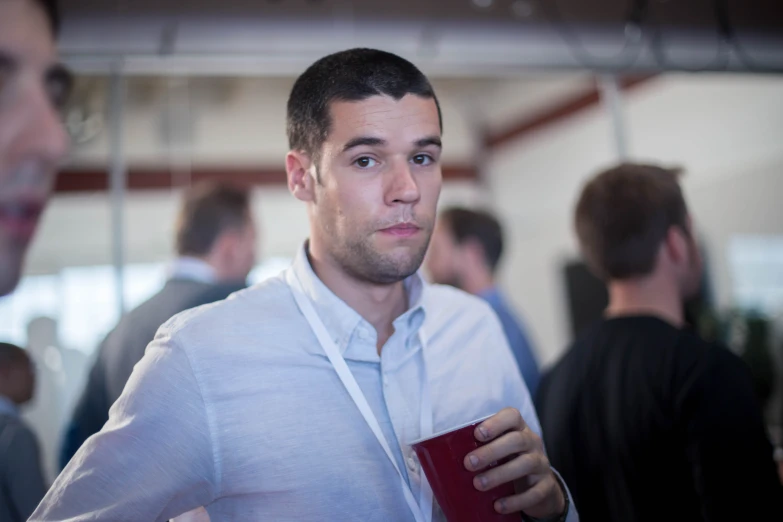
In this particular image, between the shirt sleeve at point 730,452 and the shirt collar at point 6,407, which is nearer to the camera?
the shirt collar at point 6,407

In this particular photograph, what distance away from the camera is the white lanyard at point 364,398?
843 millimetres

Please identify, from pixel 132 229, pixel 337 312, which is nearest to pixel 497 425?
pixel 337 312

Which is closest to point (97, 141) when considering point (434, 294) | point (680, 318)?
point (434, 294)

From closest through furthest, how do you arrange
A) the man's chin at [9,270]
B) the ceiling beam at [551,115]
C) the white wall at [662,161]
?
1. the man's chin at [9,270]
2. the white wall at [662,161]
3. the ceiling beam at [551,115]

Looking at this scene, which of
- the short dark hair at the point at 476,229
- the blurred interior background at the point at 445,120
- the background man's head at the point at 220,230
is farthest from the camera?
the short dark hair at the point at 476,229

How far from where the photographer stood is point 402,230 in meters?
0.86

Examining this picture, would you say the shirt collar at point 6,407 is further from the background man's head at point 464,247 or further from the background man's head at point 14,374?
the background man's head at point 464,247

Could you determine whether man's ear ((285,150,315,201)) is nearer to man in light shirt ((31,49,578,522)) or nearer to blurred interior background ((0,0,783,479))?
man in light shirt ((31,49,578,522))

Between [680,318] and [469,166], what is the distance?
14.5 ft

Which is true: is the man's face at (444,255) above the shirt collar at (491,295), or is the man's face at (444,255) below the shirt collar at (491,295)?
above

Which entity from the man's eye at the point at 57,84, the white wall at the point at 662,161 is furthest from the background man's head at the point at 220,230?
the white wall at the point at 662,161

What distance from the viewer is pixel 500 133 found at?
578 cm

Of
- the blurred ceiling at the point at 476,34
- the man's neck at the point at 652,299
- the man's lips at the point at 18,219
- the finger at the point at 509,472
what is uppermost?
the blurred ceiling at the point at 476,34

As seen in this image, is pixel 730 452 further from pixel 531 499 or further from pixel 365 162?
pixel 365 162
